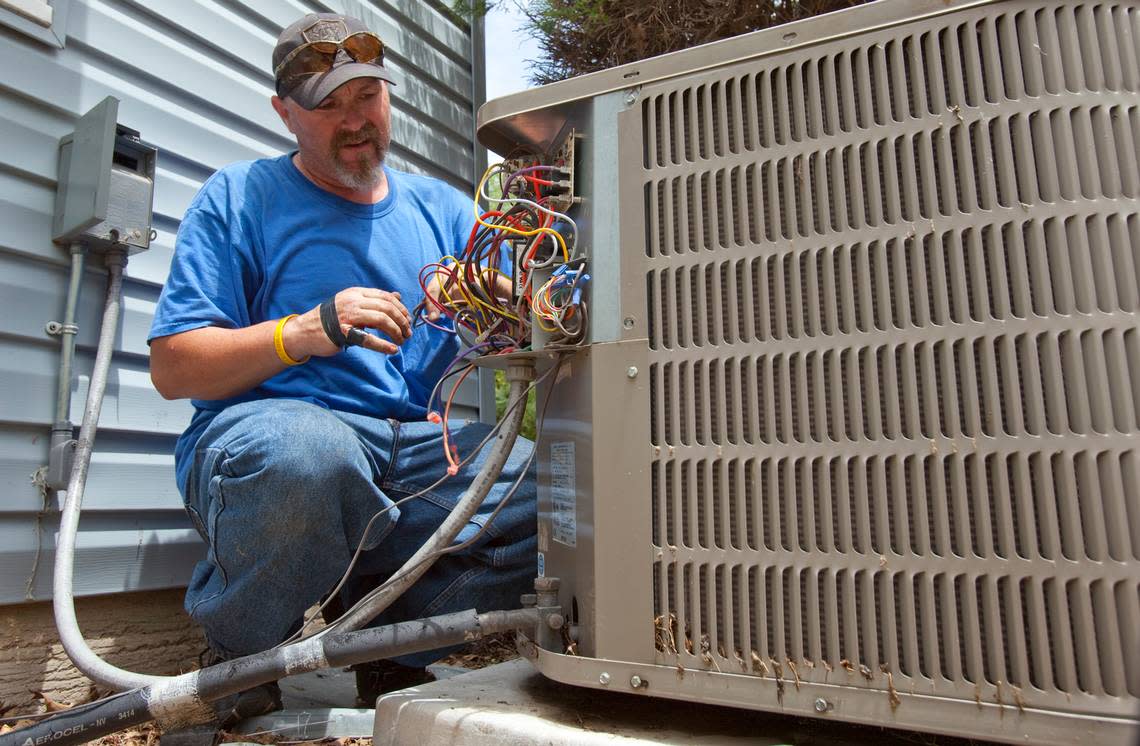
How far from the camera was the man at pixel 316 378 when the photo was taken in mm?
1569

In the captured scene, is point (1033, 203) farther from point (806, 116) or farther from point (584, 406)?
point (584, 406)

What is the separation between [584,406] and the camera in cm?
124

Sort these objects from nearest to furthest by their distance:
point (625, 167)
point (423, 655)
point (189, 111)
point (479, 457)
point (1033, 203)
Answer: point (1033, 203), point (625, 167), point (423, 655), point (479, 457), point (189, 111)

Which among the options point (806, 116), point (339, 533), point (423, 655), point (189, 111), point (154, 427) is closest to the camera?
point (806, 116)

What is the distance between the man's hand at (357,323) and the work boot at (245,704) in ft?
2.16

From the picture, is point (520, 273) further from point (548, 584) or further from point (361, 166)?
point (361, 166)

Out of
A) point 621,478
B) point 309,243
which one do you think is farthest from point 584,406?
point 309,243

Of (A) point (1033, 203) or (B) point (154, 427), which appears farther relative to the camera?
(B) point (154, 427)

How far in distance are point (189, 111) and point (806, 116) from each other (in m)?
2.00

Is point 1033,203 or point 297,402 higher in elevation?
point 1033,203

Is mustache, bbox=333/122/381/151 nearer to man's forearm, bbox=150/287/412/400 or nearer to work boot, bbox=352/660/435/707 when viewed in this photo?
man's forearm, bbox=150/287/412/400

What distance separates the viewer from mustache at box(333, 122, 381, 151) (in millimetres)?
2006

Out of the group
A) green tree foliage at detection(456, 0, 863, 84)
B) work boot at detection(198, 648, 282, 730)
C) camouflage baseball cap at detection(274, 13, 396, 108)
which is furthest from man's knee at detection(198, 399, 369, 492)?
green tree foliage at detection(456, 0, 863, 84)

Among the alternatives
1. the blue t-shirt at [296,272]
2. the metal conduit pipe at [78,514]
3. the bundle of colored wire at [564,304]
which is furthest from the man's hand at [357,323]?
the metal conduit pipe at [78,514]
